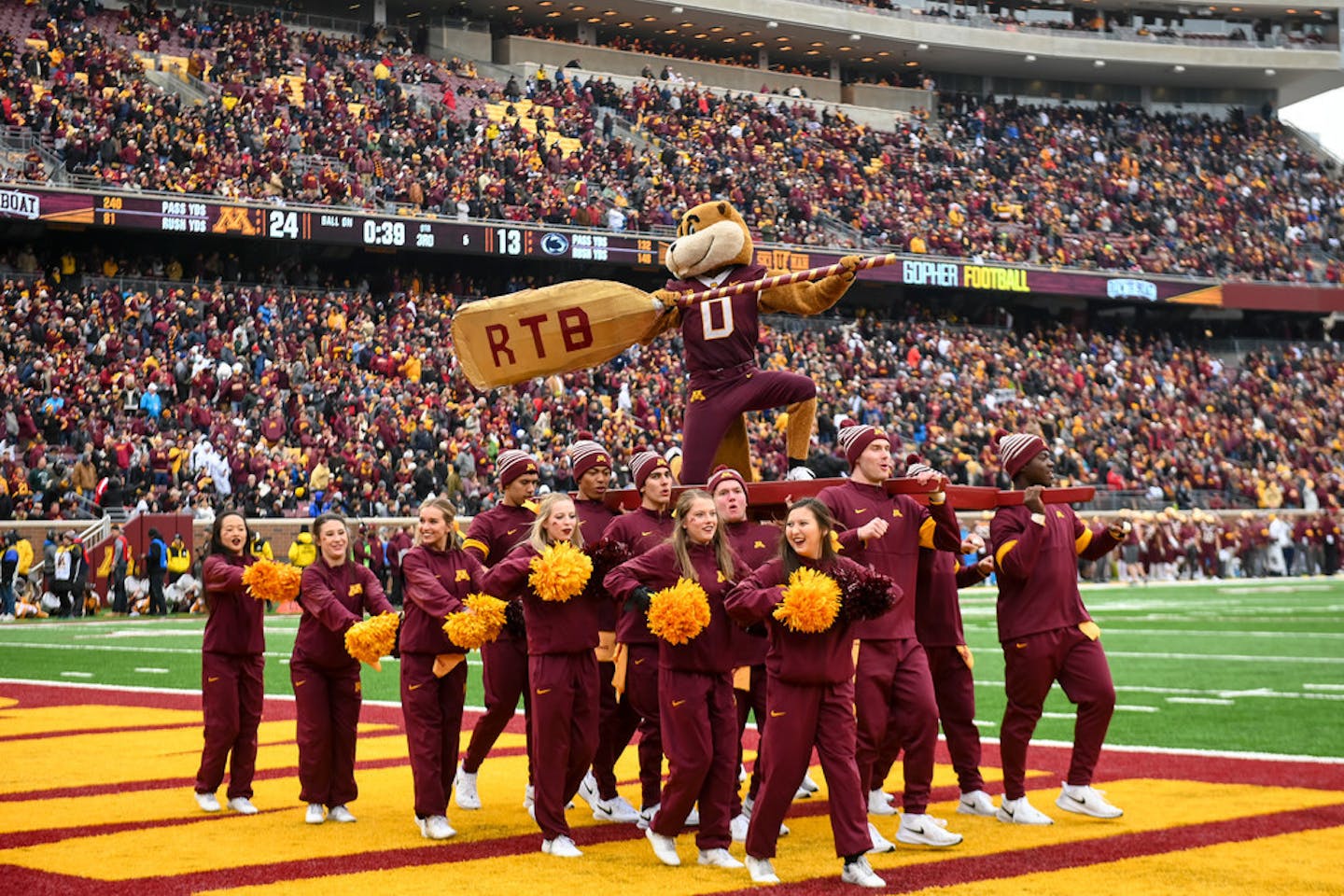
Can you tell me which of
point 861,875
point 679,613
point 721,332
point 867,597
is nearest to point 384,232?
point 721,332

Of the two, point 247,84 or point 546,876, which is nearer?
point 546,876

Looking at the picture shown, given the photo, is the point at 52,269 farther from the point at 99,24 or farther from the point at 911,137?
the point at 911,137

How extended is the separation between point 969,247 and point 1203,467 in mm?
7510

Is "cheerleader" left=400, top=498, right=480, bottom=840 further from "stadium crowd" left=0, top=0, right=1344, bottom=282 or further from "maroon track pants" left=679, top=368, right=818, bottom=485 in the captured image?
"stadium crowd" left=0, top=0, right=1344, bottom=282

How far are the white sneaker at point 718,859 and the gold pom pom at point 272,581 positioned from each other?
267 centimetres

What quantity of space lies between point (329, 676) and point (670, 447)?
19.9m

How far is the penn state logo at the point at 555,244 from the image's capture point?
104 feet

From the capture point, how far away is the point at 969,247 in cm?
3903

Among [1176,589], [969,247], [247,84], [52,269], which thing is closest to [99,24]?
[247,84]

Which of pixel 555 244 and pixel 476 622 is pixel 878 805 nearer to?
pixel 476 622

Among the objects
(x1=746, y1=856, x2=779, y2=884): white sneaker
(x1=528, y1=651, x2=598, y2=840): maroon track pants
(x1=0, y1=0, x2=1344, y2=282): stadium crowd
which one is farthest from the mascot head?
(x1=0, y1=0, x2=1344, y2=282): stadium crowd

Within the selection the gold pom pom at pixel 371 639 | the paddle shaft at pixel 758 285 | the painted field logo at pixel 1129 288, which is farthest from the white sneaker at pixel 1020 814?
the painted field logo at pixel 1129 288

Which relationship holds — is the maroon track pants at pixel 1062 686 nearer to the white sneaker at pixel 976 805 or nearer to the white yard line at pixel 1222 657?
the white sneaker at pixel 976 805

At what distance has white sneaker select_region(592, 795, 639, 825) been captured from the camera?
814 cm
